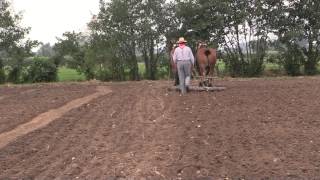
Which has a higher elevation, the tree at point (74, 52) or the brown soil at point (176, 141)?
the tree at point (74, 52)

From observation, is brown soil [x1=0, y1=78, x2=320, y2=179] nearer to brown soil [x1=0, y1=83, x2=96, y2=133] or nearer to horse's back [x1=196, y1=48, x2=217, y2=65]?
brown soil [x1=0, y1=83, x2=96, y2=133]

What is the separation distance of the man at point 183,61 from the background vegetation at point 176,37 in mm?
10193

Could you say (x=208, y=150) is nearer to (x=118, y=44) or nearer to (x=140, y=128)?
(x=140, y=128)

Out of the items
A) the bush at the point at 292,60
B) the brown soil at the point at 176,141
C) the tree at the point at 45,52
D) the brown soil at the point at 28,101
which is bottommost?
the brown soil at the point at 176,141

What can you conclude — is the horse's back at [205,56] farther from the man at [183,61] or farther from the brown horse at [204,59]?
the man at [183,61]

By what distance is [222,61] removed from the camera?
2858cm

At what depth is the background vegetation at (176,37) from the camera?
27.5 metres

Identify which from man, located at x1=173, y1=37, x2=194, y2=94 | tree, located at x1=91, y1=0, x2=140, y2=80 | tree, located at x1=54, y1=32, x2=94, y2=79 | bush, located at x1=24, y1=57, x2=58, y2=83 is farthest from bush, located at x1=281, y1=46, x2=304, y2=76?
man, located at x1=173, y1=37, x2=194, y2=94

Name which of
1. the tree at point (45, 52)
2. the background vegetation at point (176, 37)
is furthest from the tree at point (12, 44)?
the tree at point (45, 52)

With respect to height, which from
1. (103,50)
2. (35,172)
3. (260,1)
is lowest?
(35,172)

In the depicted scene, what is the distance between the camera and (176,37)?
2822 centimetres

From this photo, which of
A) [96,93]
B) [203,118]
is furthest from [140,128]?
[96,93]

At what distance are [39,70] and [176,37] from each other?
6308 millimetres

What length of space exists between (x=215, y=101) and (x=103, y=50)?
551 inches
